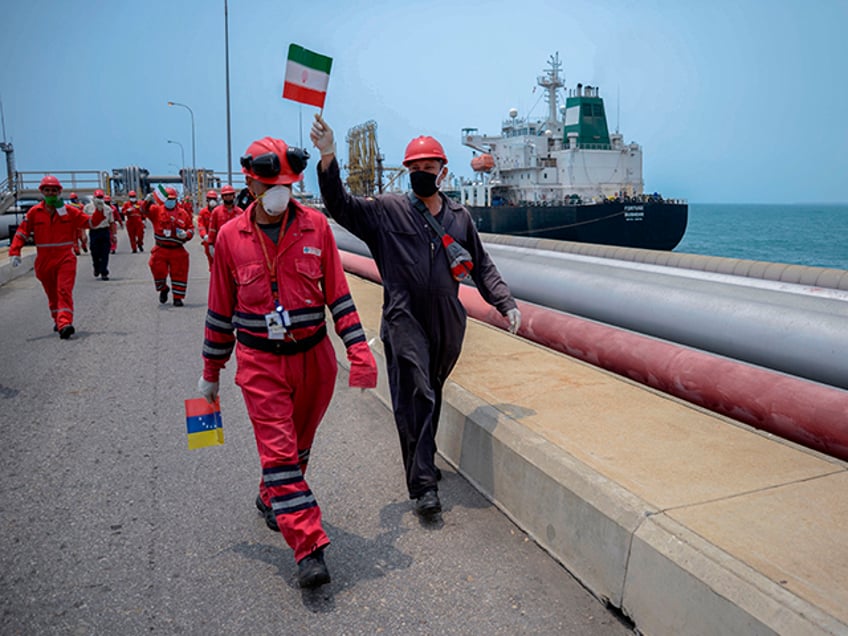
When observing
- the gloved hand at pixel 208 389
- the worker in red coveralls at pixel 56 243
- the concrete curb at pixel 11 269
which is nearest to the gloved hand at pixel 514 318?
the gloved hand at pixel 208 389

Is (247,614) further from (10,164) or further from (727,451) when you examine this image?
(10,164)

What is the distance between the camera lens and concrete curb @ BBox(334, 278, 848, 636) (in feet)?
7.91

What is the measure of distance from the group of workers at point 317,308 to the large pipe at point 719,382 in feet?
4.83

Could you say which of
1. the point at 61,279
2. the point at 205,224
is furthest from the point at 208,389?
the point at 205,224

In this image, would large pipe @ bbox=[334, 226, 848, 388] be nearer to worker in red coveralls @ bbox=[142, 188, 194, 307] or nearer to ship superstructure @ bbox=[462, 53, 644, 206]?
worker in red coveralls @ bbox=[142, 188, 194, 307]

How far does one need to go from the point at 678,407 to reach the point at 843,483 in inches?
53.1

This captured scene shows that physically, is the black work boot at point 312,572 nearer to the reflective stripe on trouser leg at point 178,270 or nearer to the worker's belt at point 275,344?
the worker's belt at point 275,344

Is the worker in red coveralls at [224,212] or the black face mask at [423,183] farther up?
the black face mask at [423,183]

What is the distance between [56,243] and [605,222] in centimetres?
3059

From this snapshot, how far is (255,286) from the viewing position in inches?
132

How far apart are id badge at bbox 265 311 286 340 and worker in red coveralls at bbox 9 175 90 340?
6613mm

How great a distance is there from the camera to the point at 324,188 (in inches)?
152

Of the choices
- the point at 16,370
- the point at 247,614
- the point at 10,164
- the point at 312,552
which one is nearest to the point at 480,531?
the point at 312,552

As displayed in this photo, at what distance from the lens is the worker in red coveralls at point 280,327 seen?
325 cm
